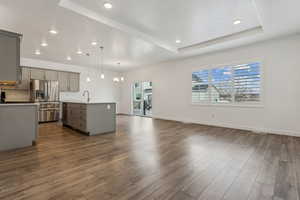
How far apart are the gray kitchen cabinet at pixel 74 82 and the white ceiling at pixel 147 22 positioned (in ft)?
7.86

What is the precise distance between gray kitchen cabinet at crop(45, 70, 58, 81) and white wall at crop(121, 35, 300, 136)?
5.19m

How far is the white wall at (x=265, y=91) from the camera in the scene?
14.1ft

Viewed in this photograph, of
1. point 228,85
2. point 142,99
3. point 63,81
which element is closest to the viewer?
point 228,85

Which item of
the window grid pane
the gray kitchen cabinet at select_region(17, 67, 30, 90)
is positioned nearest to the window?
the window grid pane

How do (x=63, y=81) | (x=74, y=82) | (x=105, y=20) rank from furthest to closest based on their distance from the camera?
1. (x=74, y=82)
2. (x=63, y=81)
3. (x=105, y=20)

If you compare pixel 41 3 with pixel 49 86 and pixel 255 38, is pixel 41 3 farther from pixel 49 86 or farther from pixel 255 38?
pixel 255 38

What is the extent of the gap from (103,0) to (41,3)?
1.18 metres

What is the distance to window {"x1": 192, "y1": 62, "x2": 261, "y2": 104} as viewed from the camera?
4988 millimetres

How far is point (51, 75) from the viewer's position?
22.7 feet

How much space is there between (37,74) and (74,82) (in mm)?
1594

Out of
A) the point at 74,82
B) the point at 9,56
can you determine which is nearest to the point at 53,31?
the point at 9,56

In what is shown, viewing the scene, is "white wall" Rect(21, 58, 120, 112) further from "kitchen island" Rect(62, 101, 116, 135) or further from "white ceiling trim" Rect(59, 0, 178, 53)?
"white ceiling trim" Rect(59, 0, 178, 53)

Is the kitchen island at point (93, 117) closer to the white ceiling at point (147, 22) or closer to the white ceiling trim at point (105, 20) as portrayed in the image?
the white ceiling at point (147, 22)

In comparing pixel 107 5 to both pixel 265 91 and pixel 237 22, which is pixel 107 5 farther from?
pixel 265 91
